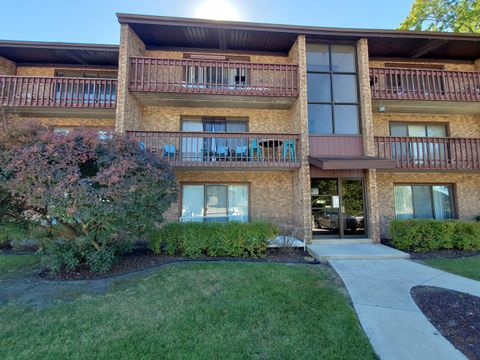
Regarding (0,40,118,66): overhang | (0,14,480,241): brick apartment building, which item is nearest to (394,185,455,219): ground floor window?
(0,14,480,241): brick apartment building

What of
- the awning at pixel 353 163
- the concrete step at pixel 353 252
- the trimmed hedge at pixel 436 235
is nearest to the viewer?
the concrete step at pixel 353 252

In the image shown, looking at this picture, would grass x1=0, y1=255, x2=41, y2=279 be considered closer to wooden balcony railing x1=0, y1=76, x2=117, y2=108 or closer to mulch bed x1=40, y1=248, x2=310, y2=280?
mulch bed x1=40, y1=248, x2=310, y2=280

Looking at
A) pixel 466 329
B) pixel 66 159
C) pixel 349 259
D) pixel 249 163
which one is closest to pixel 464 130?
pixel 349 259

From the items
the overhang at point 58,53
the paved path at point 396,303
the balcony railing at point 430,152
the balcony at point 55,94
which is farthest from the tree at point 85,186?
the balcony railing at point 430,152

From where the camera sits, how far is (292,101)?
1025cm

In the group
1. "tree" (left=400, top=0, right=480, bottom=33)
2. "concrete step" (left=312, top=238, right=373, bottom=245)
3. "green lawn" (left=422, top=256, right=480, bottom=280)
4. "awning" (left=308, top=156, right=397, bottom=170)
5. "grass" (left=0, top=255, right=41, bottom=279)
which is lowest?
"grass" (left=0, top=255, right=41, bottom=279)

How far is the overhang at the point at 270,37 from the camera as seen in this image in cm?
927

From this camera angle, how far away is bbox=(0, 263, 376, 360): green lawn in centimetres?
301

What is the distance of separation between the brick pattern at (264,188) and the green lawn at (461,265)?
503 cm

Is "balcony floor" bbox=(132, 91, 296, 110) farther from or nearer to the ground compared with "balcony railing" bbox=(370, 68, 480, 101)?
nearer to the ground

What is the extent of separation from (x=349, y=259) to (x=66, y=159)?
7751mm

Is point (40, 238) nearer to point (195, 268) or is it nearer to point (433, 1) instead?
point (195, 268)

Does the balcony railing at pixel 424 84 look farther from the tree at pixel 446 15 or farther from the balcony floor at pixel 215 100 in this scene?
the tree at pixel 446 15

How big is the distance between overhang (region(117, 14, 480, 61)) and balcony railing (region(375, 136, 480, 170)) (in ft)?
14.3
